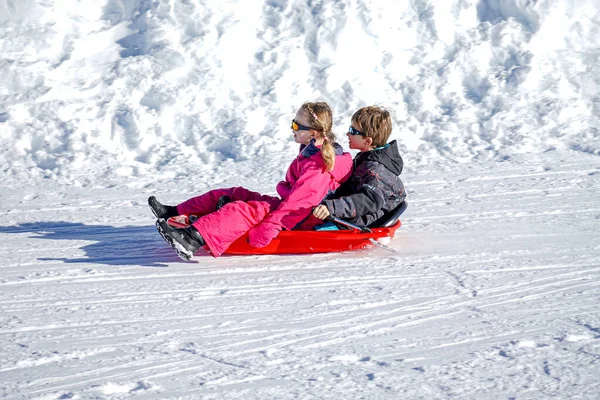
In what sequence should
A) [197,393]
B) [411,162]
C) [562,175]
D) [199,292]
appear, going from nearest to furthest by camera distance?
[197,393] < [199,292] < [562,175] < [411,162]

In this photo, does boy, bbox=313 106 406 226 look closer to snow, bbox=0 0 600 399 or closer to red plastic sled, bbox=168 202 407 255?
red plastic sled, bbox=168 202 407 255

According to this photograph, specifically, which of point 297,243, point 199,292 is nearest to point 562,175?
point 297,243

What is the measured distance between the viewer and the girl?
419 cm

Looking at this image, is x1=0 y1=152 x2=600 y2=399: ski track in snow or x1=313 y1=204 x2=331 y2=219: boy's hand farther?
x1=313 y1=204 x2=331 y2=219: boy's hand

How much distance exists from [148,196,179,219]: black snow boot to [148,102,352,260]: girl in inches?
12.6

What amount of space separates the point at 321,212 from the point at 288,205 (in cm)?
21

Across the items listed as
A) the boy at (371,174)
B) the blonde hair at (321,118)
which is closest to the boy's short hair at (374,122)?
the boy at (371,174)

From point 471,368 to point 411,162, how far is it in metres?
3.91

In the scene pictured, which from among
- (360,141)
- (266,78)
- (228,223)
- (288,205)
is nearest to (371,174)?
(360,141)

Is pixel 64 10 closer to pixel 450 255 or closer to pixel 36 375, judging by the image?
pixel 450 255

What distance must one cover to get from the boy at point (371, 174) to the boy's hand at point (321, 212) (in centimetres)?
14

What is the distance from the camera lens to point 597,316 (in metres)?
3.29

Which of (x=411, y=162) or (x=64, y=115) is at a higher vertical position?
(x=64, y=115)

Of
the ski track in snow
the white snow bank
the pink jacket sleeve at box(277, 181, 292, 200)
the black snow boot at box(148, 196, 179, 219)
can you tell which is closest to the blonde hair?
the pink jacket sleeve at box(277, 181, 292, 200)
